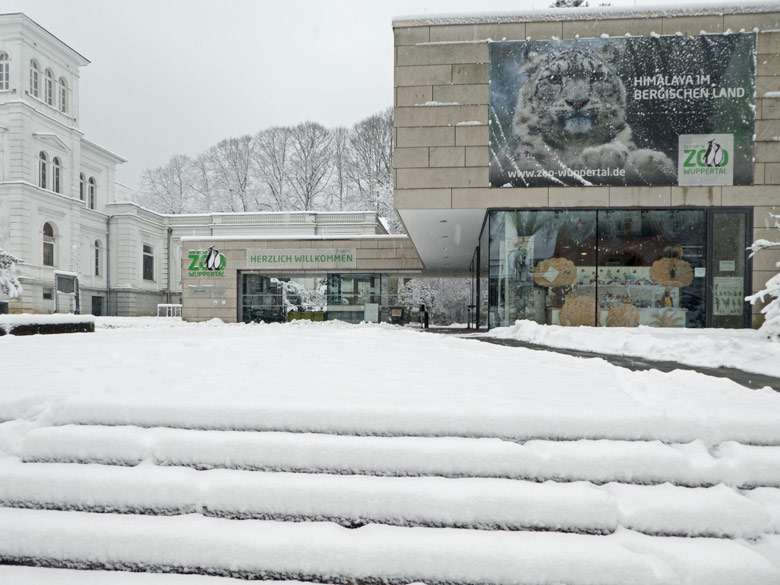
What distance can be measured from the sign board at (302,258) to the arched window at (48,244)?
17.1 m

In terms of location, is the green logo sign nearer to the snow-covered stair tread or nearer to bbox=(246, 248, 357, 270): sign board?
the snow-covered stair tread

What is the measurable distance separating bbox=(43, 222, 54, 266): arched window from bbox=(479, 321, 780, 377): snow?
102ft

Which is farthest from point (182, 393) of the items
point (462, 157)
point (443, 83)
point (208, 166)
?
point (208, 166)

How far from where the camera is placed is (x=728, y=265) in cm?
1030

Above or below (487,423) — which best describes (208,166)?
above

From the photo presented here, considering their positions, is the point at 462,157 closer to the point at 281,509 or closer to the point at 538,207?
the point at 538,207

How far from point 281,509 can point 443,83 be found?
1062 cm

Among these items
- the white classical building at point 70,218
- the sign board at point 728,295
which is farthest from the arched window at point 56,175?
the sign board at point 728,295

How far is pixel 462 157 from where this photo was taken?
411 inches

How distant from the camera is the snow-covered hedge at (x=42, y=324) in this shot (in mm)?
7887

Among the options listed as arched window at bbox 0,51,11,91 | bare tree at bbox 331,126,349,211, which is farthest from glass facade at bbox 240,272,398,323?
arched window at bbox 0,51,11,91

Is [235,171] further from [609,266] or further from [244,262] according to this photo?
[609,266]

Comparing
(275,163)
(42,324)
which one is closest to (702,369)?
(42,324)

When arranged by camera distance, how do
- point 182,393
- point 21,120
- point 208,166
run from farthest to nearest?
point 208,166 < point 21,120 < point 182,393
